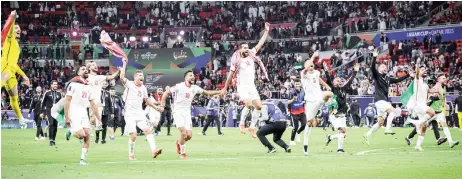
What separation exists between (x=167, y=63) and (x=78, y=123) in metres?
43.0

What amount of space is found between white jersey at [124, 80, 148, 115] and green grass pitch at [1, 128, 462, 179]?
1.44m

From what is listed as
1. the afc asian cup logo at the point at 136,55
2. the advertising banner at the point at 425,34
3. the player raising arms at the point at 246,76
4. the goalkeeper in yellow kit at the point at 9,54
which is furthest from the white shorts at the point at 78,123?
the afc asian cup logo at the point at 136,55

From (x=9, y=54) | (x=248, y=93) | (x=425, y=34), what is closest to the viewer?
(x=9, y=54)

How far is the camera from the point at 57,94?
33.0 metres

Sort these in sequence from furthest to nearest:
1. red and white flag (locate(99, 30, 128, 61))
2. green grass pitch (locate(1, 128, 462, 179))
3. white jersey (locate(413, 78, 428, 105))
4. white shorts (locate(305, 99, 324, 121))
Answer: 1. white jersey (locate(413, 78, 428, 105))
2. white shorts (locate(305, 99, 324, 121))
3. red and white flag (locate(99, 30, 128, 61))
4. green grass pitch (locate(1, 128, 462, 179))

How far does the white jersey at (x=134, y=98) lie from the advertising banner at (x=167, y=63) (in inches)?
1553

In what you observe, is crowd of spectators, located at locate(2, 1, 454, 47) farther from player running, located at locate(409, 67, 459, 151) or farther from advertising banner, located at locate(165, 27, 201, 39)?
player running, located at locate(409, 67, 459, 151)

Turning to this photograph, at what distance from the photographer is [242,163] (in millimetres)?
20297

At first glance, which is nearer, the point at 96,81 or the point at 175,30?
the point at 96,81

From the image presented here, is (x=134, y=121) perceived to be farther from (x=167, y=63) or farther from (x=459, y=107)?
(x=167, y=63)

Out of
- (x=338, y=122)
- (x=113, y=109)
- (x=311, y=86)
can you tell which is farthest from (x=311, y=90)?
(x=113, y=109)

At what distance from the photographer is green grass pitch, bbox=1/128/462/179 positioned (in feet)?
56.3

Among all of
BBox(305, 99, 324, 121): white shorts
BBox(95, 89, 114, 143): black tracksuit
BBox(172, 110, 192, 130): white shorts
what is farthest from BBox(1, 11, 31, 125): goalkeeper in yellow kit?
BBox(95, 89, 114, 143): black tracksuit

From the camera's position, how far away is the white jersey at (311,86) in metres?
26.2
